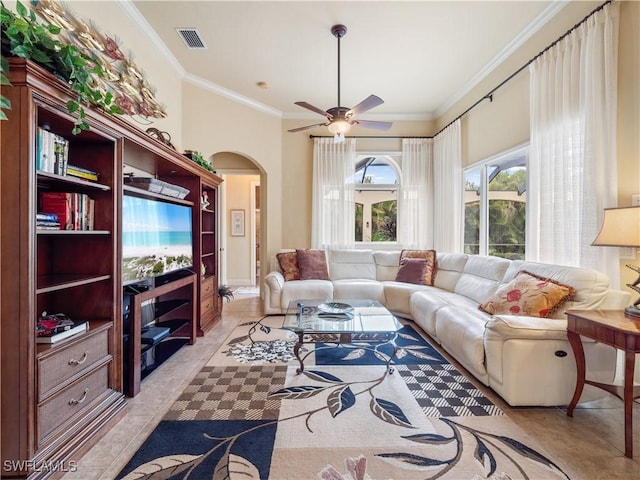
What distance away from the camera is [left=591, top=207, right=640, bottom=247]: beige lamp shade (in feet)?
5.35

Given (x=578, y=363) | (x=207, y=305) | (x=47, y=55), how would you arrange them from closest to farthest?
(x=47, y=55), (x=578, y=363), (x=207, y=305)

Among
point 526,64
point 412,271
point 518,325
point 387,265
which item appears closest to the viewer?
point 518,325

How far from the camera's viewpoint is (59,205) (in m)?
1.60

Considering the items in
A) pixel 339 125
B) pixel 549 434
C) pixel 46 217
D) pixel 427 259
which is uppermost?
pixel 339 125

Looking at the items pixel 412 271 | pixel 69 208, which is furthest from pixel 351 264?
pixel 69 208

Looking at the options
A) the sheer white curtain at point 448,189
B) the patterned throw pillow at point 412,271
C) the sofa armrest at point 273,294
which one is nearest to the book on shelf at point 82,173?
the sofa armrest at point 273,294

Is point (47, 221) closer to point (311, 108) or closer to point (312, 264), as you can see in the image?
point (311, 108)

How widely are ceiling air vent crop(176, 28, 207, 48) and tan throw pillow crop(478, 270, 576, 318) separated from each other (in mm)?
3819

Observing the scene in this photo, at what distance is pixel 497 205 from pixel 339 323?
2.61 meters

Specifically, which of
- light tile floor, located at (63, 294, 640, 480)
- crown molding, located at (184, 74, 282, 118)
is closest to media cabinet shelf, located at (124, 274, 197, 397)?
light tile floor, located at (63, 294, 640, 480)

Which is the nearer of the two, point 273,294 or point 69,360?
point 69,360

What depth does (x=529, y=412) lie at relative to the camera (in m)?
1.89

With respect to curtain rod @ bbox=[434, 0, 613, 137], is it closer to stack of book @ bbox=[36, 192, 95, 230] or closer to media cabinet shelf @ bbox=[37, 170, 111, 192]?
media cabinet shelf @ bbox=[37, 170, 111, 192]

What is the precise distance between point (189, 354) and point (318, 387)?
4.56ft
